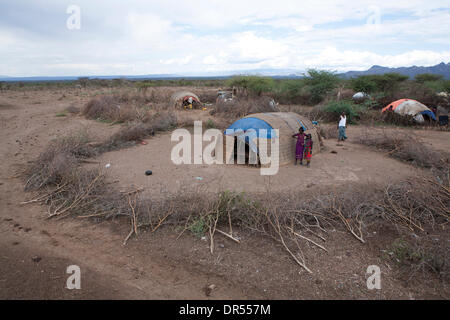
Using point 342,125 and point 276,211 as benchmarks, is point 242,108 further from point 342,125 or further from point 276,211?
point 276,211

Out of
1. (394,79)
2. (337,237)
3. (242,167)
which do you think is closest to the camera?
(337,237)

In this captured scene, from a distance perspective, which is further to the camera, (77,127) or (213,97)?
(213,97)

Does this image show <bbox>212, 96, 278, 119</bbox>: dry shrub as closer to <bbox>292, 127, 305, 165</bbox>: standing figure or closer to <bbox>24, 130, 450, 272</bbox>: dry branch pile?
<bbox>292, 127, 305, 165</bbox>: standing figure

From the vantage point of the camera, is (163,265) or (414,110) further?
(414,110)

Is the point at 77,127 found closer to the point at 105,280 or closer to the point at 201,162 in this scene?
the point at 201,162

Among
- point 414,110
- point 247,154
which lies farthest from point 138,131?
point 414,110

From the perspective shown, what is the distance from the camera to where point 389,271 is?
368 cm

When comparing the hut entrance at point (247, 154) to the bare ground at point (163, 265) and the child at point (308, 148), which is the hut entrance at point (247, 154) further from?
the bare ground at point (163, 265)

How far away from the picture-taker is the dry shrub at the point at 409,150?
7.91 m

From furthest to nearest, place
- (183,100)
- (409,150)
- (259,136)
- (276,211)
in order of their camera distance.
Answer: (183,100) < (409,150) < (259,136) < (276,211)

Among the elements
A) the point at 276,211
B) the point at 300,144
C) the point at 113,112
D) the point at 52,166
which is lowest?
the point at 276,211

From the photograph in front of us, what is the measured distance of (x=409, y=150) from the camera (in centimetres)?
841

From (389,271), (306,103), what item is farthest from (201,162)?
(306,103)
